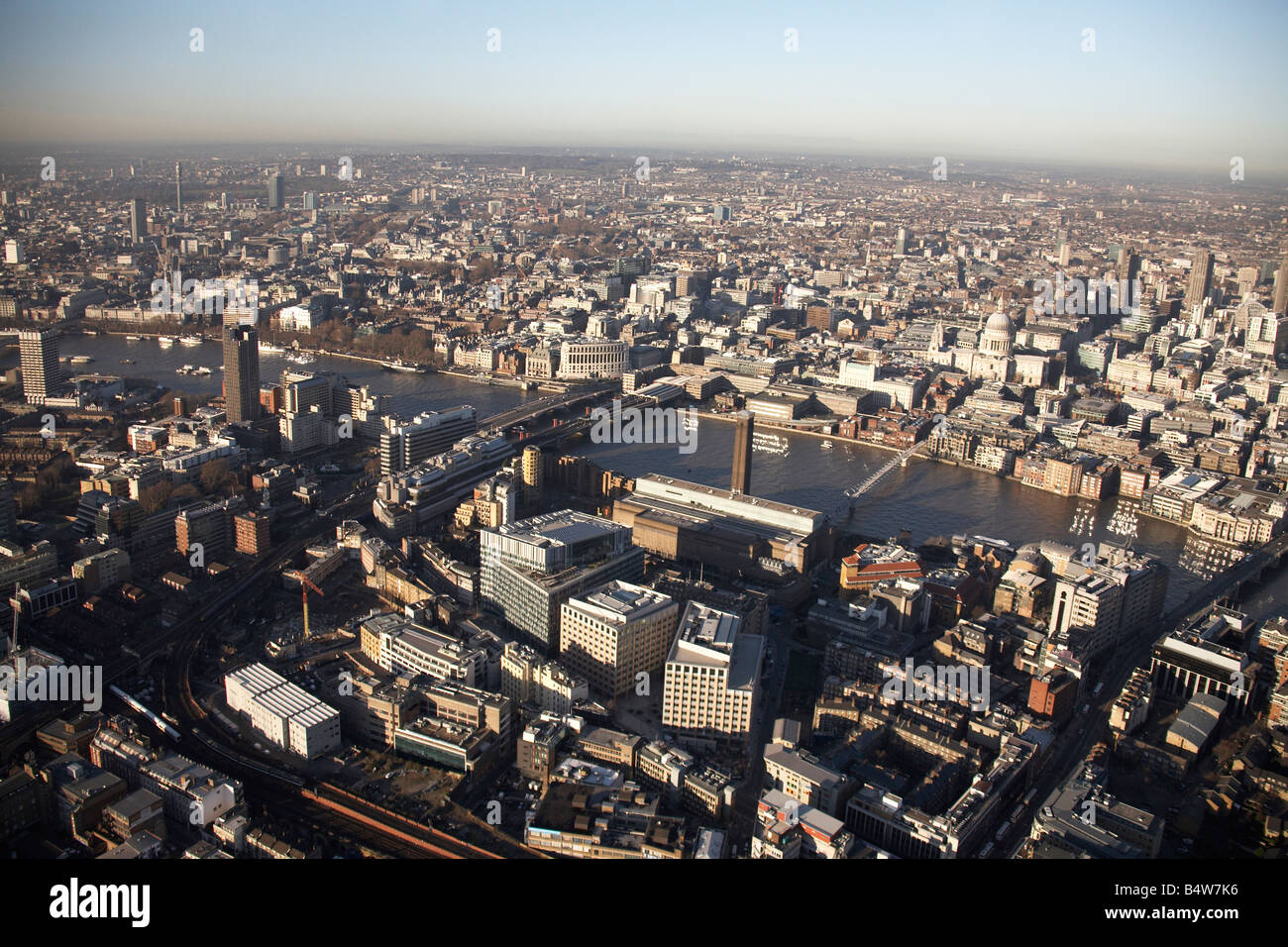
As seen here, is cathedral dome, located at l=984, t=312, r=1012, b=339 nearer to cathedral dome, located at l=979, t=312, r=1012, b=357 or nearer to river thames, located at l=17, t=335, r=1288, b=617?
cathedral dome, located at l=979, t=312, r=1012, b=357

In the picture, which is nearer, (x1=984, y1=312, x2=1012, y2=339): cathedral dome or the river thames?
the river thames

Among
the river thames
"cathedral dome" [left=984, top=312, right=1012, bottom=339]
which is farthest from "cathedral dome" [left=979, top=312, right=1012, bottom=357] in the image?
the river thames

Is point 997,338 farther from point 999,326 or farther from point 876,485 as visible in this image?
point 876,485

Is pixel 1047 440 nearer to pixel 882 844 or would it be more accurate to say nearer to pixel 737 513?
pixel 737 513

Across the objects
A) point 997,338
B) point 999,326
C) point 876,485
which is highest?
point 999,326

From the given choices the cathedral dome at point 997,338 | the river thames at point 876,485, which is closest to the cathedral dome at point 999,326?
the cathedral dome at point 997,338

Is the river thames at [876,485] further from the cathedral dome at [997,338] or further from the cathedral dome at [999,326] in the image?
the cathedral dome at [999,326]

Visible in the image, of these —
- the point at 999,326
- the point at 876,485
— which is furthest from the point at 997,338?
the point at 876,485
